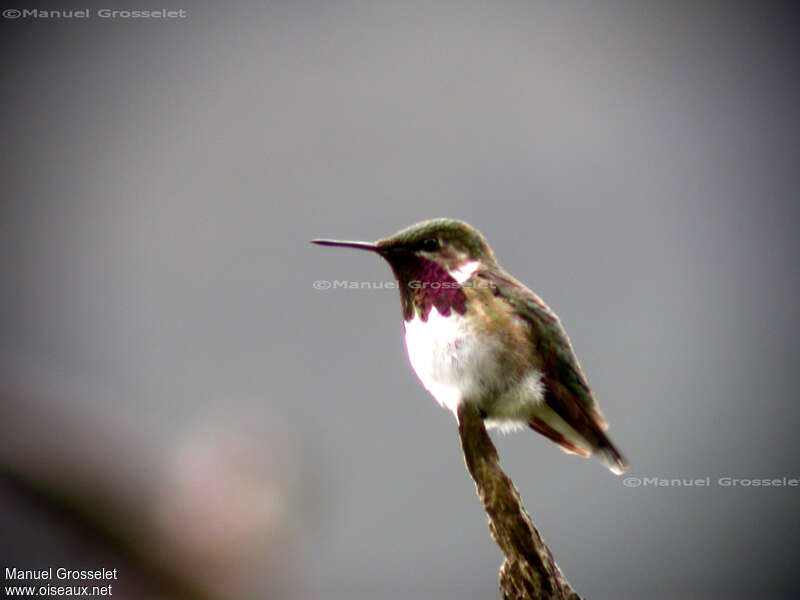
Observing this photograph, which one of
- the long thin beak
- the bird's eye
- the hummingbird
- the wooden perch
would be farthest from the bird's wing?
the wooden perch

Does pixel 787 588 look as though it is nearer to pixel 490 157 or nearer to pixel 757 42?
pixel 490 157

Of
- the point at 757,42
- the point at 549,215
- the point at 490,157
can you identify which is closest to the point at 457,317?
the point at 549,215

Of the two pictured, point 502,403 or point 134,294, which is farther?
point 134,294

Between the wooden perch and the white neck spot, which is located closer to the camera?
the wooden perch

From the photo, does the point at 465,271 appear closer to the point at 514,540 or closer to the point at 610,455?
the point at 610,455

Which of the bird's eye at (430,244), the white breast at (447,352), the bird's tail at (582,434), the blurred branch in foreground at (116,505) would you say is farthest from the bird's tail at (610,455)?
the blurred branch in foreground at (116,505)

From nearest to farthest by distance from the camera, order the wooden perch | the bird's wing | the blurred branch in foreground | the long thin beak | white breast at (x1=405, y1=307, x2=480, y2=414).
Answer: the blurred branch in foreground → the wooden perch → white breast at (x1=405, y1=307, x2=480, y2=414) → the bird's wing → the long thin beak

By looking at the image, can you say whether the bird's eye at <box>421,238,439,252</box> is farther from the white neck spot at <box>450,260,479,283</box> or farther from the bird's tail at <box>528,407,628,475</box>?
the bird's tail at <box>528,407,628,475</box>
